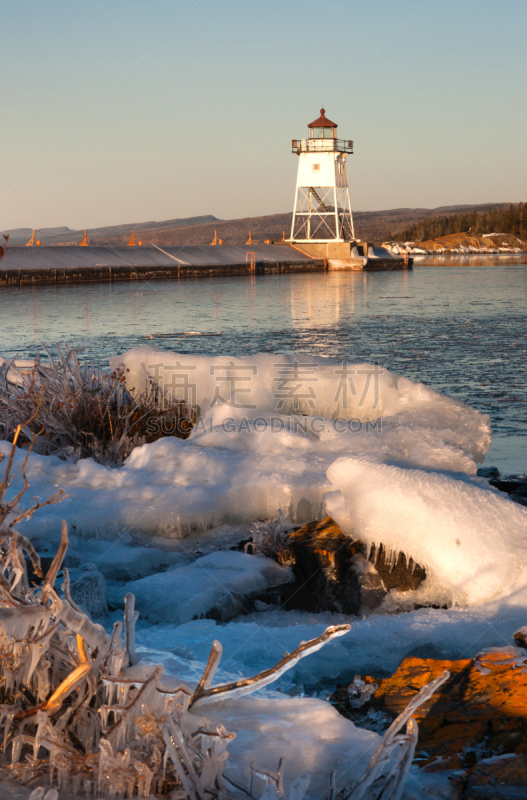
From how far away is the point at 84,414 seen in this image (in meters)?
5.99

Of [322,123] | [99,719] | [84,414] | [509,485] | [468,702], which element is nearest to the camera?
[99,719]

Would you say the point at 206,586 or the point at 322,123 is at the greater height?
the point at 322,123

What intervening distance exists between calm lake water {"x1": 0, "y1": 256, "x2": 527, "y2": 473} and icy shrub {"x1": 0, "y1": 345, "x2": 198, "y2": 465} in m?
2.12

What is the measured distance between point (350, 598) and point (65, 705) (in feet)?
7.24

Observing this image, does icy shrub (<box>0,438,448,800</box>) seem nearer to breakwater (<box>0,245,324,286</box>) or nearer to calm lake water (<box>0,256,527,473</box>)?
calm lake water (<box>0,256,527,473</box>)

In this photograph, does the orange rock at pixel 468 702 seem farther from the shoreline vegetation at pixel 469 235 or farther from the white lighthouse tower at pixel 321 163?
the shoreline vegetation at pixel 469 235

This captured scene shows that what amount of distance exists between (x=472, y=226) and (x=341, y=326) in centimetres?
8370

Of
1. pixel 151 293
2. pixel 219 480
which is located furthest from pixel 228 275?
pixel 219 480

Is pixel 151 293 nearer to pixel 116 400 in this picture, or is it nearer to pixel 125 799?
pixel 116 400

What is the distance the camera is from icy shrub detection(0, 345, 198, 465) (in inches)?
227

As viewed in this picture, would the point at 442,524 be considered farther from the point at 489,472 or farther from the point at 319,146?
the point at 319,146

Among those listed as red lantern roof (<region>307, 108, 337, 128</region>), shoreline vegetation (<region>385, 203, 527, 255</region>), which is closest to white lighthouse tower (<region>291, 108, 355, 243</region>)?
red lantern roof (<region>307, 108, 337, 128</region>)

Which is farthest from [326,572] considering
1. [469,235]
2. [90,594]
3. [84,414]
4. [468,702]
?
[469,235]

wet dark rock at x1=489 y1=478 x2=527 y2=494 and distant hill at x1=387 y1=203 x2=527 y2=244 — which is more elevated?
distant hill at x1=387 y1=203 x2=527 y2=244
